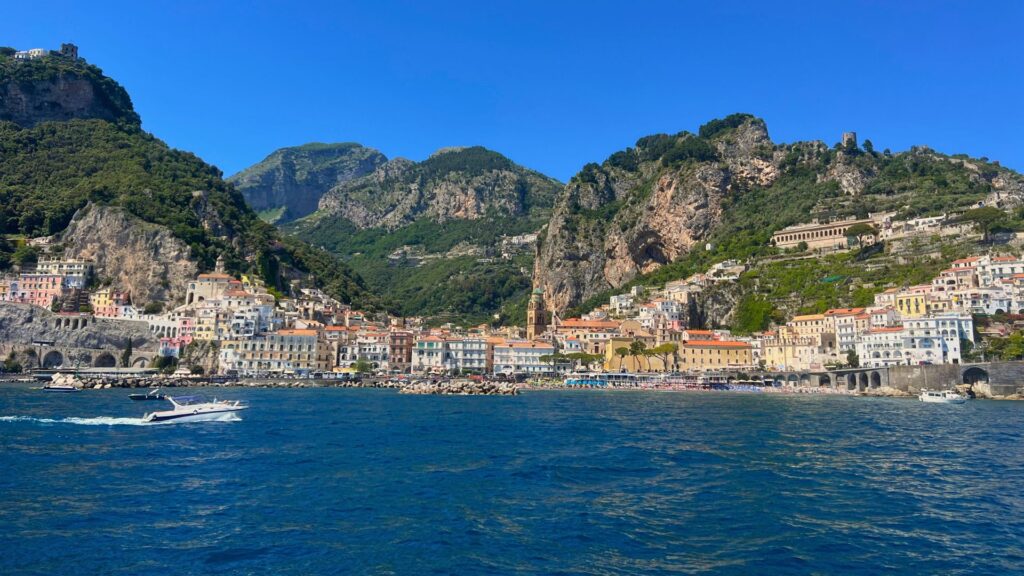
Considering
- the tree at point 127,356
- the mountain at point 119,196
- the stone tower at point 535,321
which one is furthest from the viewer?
the stone tower at point 535,321

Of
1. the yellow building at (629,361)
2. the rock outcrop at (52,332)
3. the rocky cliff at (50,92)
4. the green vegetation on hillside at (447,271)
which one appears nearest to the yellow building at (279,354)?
the rock outcrop at (52,332)

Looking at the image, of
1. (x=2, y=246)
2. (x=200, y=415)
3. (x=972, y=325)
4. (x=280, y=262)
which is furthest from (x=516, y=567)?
(x=280, y=262)

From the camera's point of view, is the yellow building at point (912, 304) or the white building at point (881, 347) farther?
the yellow building at point (912, 304)

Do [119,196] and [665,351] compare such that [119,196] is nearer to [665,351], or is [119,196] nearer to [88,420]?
[88,420]

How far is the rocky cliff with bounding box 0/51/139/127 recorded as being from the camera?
104 m

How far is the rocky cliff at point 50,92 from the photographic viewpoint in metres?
104

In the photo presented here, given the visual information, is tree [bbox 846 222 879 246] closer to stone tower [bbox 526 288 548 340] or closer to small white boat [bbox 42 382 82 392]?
stone tower [bbox 526 288 548 340]

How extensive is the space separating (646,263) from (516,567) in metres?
105

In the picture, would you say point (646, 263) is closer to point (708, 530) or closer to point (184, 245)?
point (184, 245)

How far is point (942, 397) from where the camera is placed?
5091cm

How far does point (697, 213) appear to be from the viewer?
358ft

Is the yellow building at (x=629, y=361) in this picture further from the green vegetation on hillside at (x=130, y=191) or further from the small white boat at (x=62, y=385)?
the small white boat at (x=62, y=385)

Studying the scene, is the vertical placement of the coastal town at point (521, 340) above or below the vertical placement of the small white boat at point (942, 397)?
above

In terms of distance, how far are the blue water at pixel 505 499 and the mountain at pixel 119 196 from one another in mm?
58506
